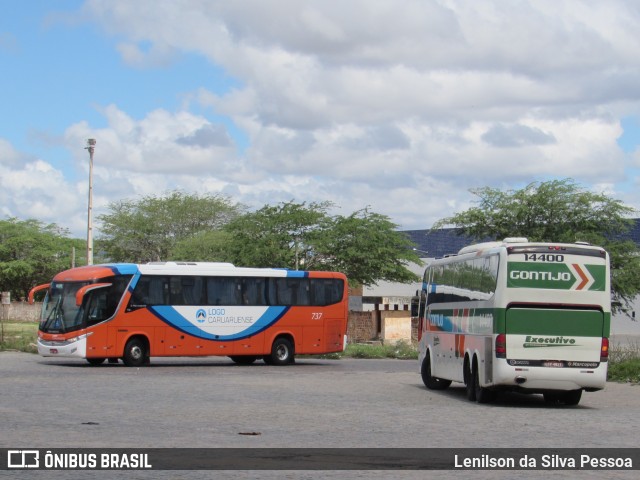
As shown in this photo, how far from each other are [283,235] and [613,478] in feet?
174

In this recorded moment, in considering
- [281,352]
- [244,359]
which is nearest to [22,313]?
[244,359]

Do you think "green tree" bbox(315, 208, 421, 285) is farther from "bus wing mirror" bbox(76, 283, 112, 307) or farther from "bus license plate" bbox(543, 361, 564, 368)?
"bus license plate" bbox(543, 361, 564, 368)

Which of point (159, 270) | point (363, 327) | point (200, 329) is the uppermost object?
point (159, 270)

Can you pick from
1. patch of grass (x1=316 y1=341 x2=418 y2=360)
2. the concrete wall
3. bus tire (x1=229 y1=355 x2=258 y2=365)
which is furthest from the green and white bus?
the concrete wall

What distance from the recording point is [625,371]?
102 feet

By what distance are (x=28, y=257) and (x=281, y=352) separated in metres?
69.5

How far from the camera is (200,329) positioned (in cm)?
3681

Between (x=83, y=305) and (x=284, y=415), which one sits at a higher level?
(x=83, y=305)

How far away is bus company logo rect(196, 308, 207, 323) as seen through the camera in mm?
36781

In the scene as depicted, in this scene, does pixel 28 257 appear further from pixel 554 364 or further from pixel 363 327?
pixel 554 364

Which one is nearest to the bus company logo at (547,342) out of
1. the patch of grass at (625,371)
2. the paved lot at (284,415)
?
the paved lot at (284,415)

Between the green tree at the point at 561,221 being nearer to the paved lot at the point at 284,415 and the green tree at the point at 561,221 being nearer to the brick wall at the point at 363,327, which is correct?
the brick wall at the point at 363,327

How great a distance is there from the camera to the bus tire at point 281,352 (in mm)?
38294

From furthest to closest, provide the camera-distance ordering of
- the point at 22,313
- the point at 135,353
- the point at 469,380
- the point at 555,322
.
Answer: the point at 22,313, the point at 135,353, the point at 469,380, the point at 555,322
